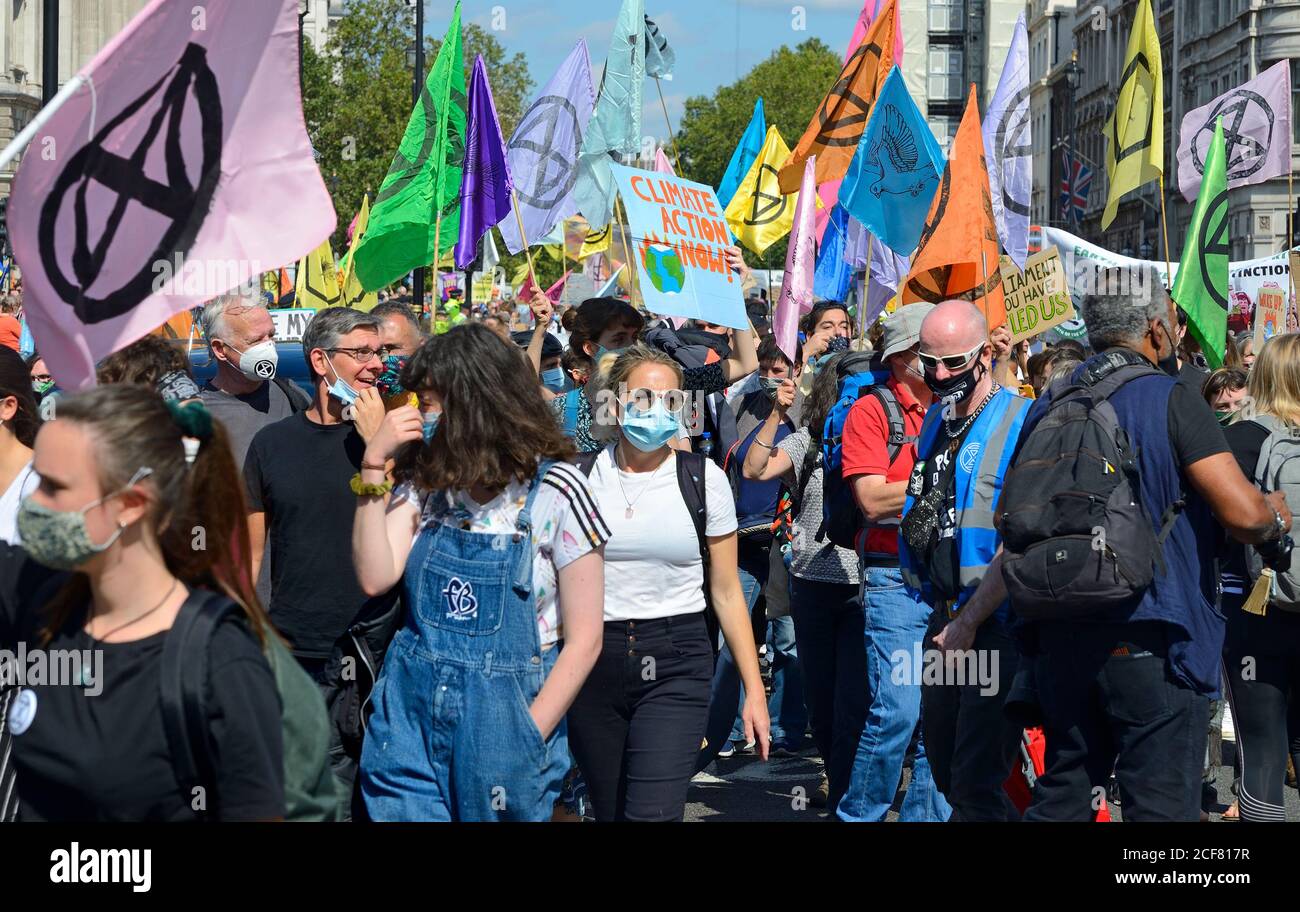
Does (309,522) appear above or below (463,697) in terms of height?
above

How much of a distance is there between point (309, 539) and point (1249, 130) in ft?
37.1

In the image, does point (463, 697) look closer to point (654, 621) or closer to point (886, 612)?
point (654, 621)

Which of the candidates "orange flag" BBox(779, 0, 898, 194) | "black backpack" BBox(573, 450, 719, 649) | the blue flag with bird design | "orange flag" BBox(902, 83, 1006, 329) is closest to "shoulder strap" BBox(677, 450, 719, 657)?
"black backpack" BBox(573, 450, 719, 649)

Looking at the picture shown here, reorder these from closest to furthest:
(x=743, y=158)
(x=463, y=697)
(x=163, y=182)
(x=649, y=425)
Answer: (x=163, y=182) → (x=463, y=697) → (x=649, y=425) → (x=743, y=158)

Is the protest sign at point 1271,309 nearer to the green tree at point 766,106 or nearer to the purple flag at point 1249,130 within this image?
the purple flag at point 1249,130

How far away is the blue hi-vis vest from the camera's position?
215 inches

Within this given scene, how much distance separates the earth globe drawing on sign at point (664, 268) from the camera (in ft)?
26.0

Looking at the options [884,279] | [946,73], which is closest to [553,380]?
[884,279]

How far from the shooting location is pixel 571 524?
4414 millimetres

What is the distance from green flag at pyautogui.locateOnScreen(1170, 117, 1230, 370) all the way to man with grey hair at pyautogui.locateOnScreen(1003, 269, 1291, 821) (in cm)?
556

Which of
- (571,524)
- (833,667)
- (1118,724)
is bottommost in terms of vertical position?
(833,667)

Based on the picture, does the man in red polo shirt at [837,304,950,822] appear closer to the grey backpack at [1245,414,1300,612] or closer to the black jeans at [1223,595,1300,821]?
the black jeans at [1223,595,1300,821]

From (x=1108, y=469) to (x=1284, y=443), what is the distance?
1.59 m
